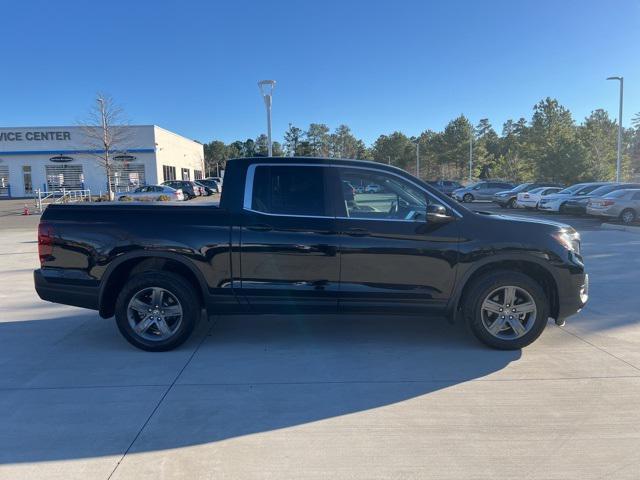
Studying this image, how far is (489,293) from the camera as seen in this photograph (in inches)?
191

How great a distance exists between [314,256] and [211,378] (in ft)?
4.89

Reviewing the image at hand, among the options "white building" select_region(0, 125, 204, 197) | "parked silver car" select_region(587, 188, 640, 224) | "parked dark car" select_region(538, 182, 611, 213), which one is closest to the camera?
"parked silver car" select_region(587, 188, 640, 224)

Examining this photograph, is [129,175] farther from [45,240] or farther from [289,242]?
[289,242]

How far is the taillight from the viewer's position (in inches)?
197

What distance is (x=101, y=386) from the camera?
4203mm

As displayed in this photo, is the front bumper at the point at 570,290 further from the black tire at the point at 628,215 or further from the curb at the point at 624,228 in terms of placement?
the black tire at the point at 628,215

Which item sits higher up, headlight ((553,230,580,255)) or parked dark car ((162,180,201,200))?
parked dark car ((162,180,201,200))

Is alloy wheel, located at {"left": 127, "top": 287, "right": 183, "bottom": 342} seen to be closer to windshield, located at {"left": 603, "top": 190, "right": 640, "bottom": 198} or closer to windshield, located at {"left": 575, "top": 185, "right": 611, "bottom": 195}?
windshield, located at {"left": 603, "top": 190, "right": 640, "bottom": 198}

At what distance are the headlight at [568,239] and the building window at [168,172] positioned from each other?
159ft

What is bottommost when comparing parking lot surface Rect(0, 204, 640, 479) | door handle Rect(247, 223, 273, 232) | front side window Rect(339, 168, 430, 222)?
parking lot surface Rect(0, 204, 640, 479)

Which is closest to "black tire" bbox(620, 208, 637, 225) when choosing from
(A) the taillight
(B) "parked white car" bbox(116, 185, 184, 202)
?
(A) the taillight

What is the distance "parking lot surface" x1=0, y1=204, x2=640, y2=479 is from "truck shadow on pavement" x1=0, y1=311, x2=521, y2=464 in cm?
2

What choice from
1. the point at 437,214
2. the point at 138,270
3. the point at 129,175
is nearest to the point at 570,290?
the point at 437,214

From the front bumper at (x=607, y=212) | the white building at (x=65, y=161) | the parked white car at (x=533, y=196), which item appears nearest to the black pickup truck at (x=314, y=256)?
the front bumper at (x=607, y=212)
